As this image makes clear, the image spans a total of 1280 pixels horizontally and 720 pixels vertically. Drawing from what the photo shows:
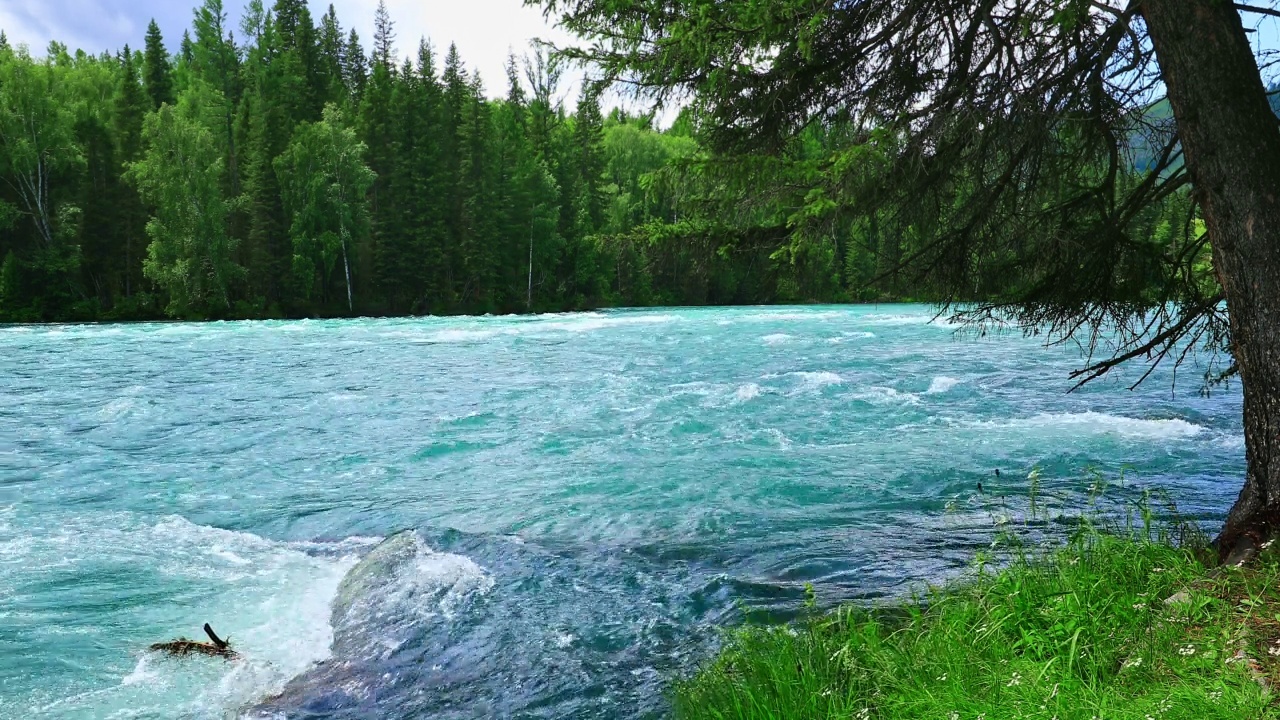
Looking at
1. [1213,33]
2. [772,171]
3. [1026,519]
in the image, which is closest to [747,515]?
[1026,519]

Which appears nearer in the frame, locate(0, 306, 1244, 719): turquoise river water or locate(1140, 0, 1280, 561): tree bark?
locate(1140, 0, 1280, 561): tree bark

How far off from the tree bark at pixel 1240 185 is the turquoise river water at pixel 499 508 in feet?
8.07

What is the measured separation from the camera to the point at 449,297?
5184cm

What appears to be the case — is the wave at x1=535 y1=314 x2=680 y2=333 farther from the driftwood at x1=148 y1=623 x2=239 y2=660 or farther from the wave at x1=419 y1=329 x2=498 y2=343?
the driftwood at x1=148 y1=623 x2=239 y2=660

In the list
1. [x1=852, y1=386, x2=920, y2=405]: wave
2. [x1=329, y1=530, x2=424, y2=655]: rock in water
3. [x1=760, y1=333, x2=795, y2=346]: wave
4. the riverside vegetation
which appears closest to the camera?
the riverside vegetation

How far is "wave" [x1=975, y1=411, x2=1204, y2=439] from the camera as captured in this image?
1107cm

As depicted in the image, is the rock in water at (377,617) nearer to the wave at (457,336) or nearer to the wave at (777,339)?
the wave at (777,339)

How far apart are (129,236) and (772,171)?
51.9 meters

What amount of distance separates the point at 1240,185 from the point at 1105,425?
8.43 meters

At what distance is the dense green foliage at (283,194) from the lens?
42594 millimetres

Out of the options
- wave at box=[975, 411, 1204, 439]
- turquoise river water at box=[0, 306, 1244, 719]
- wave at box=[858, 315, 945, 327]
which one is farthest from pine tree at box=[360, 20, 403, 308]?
wave at box=[975, 411, 1204, 439]

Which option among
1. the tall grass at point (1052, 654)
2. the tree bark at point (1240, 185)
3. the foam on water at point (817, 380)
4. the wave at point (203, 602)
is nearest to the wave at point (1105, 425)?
the foam on water at point (817, 380)

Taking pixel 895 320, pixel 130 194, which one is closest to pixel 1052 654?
pixel 895 320

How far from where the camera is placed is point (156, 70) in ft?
190
